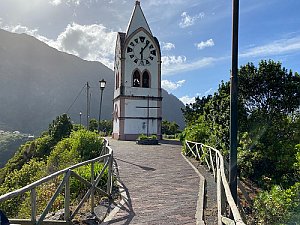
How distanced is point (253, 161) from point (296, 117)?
10.7 feet

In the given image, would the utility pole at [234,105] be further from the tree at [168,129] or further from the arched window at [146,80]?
the tree at [168,129]

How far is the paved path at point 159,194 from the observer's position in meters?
6.20

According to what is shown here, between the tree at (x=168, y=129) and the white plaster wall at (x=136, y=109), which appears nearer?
the white plaster wall at (x=136, y=109)

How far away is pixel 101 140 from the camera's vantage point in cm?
1590

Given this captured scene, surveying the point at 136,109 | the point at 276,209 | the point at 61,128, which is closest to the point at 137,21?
the point at 136,109

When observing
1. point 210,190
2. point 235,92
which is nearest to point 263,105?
point 210,190

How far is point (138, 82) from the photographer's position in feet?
110

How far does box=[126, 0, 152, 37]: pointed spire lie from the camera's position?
3372cm

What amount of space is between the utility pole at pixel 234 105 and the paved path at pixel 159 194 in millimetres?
1196

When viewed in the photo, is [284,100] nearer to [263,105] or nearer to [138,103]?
[263,105]

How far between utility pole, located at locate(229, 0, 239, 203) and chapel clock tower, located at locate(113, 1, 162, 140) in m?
26.6

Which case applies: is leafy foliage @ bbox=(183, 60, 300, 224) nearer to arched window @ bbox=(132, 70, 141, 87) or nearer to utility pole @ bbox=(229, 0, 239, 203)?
utility pole @ bbox=(229, 0, 239, 203)

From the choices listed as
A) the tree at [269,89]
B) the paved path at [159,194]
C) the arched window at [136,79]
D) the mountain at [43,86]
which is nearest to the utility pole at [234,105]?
the paved path at [159,194]

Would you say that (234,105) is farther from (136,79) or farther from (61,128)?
(136,79)
